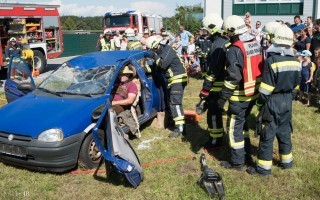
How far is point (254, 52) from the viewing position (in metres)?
4.54

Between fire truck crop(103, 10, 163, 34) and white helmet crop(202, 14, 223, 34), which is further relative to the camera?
fire truck crop(103, 10, 163, 34)

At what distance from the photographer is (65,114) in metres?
4.71

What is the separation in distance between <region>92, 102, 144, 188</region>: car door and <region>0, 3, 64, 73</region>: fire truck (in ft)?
34.4

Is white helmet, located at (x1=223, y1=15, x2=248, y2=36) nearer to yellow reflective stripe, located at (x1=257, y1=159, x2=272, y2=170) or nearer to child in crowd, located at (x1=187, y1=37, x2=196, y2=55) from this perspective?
yellow reflective stripe, located at (x1=257, y1=159, x2=272, y2=170)

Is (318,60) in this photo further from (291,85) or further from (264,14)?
(264,14)

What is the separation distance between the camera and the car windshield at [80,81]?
17.6ft

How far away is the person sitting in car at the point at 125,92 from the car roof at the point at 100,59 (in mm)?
267

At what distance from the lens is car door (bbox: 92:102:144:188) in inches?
163

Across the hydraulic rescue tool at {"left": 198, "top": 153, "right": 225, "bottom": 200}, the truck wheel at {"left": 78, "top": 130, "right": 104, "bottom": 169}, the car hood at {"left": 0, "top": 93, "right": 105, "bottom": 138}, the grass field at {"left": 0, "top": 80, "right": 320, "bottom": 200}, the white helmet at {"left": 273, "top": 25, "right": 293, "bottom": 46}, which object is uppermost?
the white helmet at {"left": 273, "top": 25, "right": 293, "bottom": 46}

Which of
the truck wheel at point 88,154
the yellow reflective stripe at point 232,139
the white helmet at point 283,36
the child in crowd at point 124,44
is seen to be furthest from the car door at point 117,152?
the child in crowd at point 124,44

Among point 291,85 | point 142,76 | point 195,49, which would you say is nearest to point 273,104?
point 291,85

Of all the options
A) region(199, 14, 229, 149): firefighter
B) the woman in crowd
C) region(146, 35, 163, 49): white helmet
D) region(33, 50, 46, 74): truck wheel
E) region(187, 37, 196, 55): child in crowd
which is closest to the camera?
region(199, 14, 229, 149): firefighter

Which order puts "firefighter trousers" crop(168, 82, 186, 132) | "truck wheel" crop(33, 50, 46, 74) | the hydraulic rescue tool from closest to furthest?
the hydraulic rescue tool → "firefighter trousers" crop(168, 82, 186, 132) → "truck wheel" crop(33, 50, 46, 74)

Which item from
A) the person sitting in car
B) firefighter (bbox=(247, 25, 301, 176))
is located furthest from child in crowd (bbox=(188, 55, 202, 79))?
firefighter (bbox=(247, 25, 301, 176))
